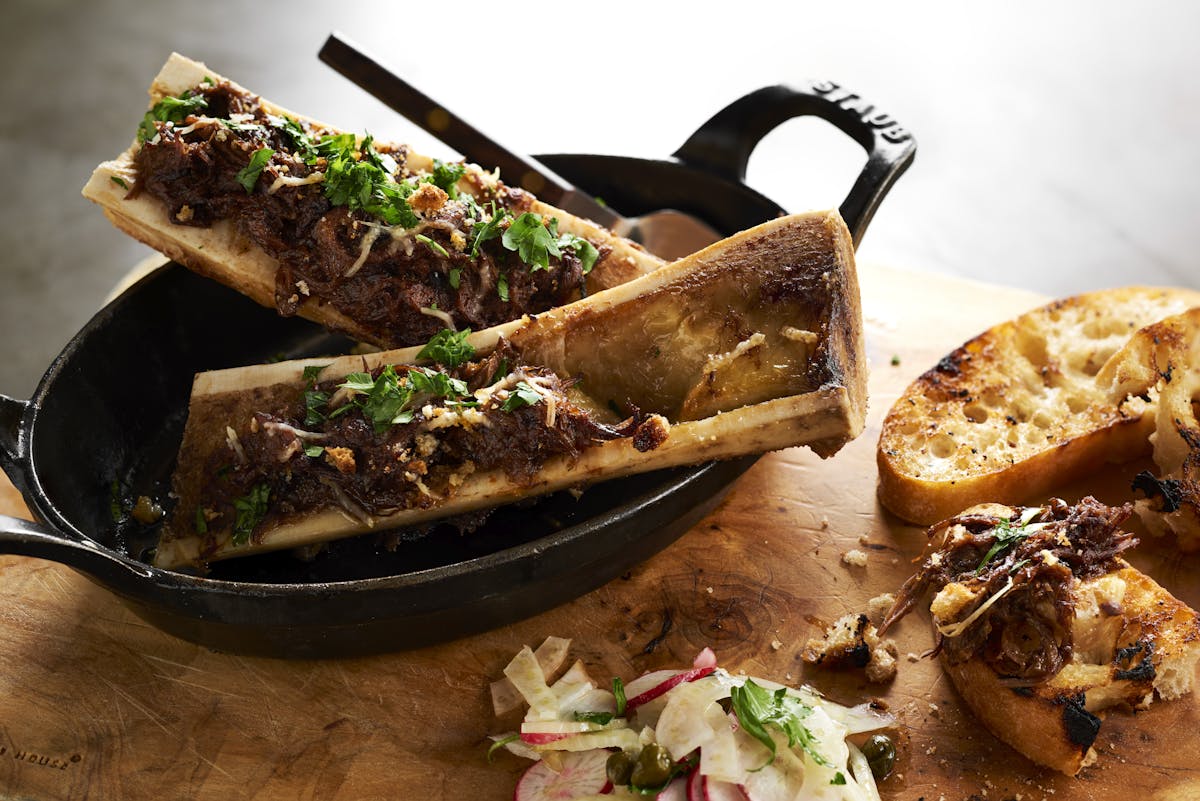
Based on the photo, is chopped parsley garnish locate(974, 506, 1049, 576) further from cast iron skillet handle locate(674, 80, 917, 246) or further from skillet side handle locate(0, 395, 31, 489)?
skillet side handle locate(0, 395, 31, 489)

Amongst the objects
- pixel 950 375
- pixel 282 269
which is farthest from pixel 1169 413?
pixel 282 269

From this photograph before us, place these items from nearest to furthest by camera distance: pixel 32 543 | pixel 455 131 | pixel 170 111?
pixel 32 543 < pixel 170 111 < pixel 455 131

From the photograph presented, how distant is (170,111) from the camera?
3.65 meters

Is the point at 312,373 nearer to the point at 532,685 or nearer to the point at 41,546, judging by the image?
the point at 41,546

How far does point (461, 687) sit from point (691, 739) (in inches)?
28.3

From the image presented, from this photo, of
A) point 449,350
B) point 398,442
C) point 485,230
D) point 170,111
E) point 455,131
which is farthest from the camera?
point 455,131

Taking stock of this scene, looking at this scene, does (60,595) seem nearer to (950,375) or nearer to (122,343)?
(122,343)

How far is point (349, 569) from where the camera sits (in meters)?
3.39

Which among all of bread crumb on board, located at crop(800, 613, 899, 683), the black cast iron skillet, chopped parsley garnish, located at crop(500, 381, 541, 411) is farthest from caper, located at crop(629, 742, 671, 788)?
chopped parsley garnish, located at crop(500, 381, 541, 411)

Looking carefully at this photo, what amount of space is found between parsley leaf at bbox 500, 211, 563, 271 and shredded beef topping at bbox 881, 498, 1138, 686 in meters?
1.42

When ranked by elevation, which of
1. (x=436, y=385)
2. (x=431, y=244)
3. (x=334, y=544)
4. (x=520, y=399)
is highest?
(x=431, y=244)

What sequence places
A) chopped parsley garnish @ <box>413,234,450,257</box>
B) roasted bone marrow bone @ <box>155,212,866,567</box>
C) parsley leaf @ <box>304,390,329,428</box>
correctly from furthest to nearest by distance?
1. chopped parsley garnish @ <box>413,234,450,257</box>
2. parsley leaf @ <box>304,390,329,428</box>
3. roasted bone marrow bone @ <box>155,212,866,567</box>

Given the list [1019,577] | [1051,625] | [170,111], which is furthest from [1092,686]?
[170,111]

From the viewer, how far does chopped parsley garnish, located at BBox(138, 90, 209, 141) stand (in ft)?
11.8
